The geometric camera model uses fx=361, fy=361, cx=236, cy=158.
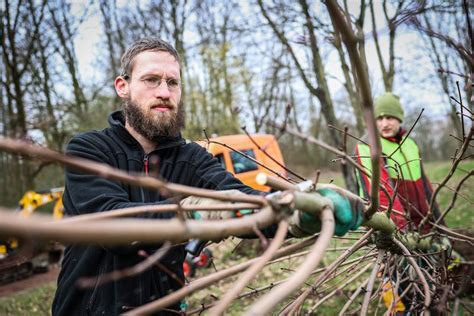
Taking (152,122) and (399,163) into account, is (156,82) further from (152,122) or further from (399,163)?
(399,163)

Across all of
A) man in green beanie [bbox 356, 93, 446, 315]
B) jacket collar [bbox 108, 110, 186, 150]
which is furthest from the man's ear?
man in green beanie [bbox 356, 93, 446, 315]

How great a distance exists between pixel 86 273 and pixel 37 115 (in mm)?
9961

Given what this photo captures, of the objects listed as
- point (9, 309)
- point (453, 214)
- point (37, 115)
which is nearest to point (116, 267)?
point (9, 309)

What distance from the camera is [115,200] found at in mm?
1318

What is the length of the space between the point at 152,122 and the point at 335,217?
121 centimetres

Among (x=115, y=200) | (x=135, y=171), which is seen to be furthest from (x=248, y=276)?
(x=135, y=171)

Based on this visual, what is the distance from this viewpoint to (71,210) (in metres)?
1.62

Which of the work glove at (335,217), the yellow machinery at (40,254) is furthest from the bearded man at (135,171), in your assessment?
the yellow machinery at (40,254)

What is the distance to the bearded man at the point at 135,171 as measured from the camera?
1496 millimetres

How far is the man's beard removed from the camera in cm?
192

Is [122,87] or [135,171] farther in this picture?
[122,87]

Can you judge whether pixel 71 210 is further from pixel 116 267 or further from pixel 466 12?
pixel 466 12

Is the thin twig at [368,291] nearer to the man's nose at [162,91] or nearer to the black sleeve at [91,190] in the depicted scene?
the black sleeve at [91,190]

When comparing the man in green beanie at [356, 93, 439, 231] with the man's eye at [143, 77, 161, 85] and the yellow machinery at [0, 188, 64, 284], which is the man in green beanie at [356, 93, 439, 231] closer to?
the man's eye at [143, 77, 161, 85]
